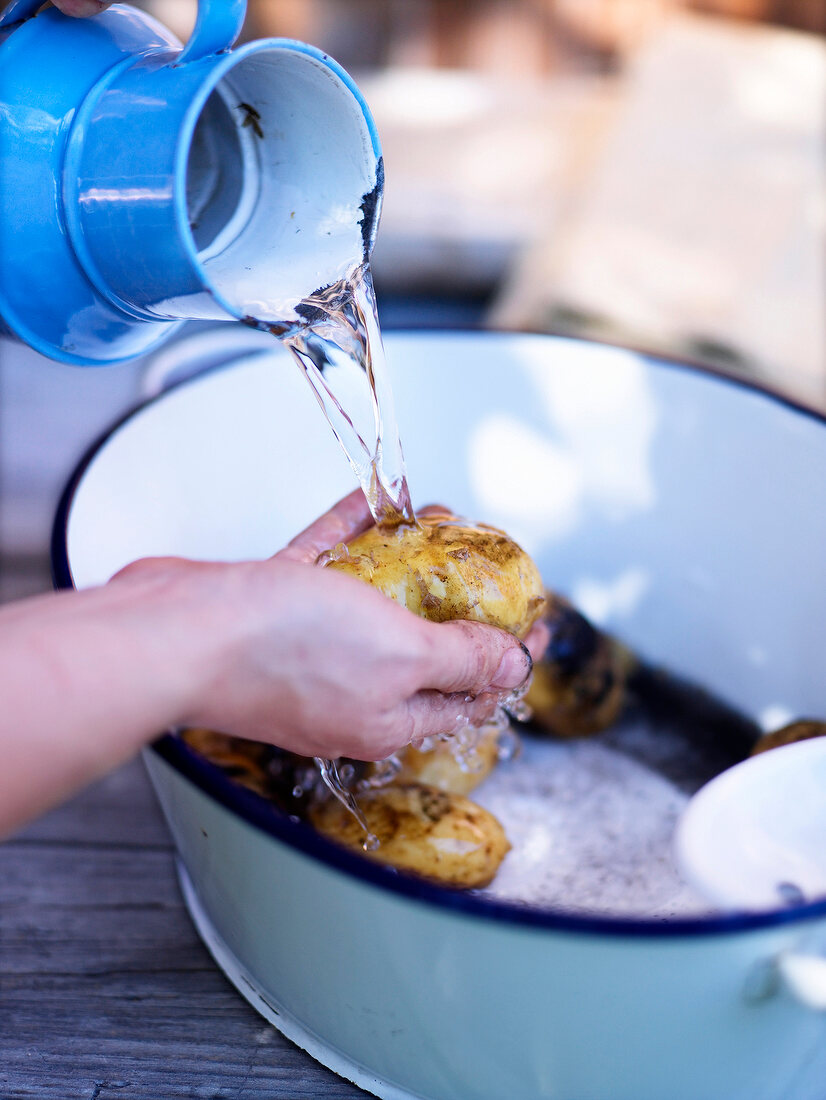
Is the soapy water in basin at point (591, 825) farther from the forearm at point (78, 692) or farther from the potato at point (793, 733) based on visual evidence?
the forearm at point (78, 692)

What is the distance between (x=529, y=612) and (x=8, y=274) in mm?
372

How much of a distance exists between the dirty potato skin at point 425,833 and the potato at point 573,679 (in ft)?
0.50

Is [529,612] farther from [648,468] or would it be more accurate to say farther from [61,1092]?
[61,1092]

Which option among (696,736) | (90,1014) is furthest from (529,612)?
(90,1014)

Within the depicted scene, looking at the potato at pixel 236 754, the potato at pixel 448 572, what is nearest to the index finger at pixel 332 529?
the potato at pixel 448 572

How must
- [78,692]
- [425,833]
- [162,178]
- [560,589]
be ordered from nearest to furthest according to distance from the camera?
1. [78,692]
2. [162,178]
3. [425,833]
4. [560,589]

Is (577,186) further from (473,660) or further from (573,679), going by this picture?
(473,660)

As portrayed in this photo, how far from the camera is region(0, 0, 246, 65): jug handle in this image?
499 millimetres

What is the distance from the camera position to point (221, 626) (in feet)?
1.35

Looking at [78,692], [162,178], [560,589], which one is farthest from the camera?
[560,589]

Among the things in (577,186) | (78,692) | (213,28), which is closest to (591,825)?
(78,692)

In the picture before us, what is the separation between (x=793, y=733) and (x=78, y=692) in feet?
1.64

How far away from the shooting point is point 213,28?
504mm

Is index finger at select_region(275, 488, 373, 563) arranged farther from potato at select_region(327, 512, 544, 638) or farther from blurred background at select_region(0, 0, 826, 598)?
blurred background at select_region(0, 0, 826, 598)
